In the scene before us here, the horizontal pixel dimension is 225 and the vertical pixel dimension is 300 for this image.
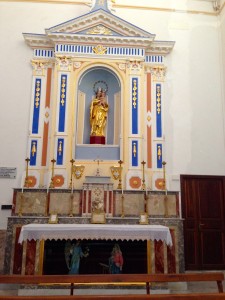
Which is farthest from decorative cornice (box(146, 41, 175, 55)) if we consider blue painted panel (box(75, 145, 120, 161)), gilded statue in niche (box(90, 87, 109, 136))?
blue painted panel (box(75, 145, 120, 161))

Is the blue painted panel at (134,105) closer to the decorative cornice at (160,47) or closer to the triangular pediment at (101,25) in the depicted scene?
the decorative cornice at (160,47)

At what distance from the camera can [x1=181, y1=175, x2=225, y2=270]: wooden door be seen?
775cm

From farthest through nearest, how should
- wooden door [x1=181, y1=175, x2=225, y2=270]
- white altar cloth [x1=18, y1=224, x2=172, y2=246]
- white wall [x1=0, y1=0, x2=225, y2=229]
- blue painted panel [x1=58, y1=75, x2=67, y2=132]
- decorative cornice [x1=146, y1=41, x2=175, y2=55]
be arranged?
decorative cornice [x1=146, y1=41, x2=175, y2=55] < white wall [x1=0, y1=0, x2=225, y2=229] < blue painted panel [x1=58, y1=75, x2=67, y2=132] < wooden door [x1=181, y1=175, x2=225, y2=270] < white altar cloth [x1=18, y1=224, x2=172, y2=246]

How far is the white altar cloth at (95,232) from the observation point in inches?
222

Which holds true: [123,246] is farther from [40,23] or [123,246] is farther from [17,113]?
[40,23]

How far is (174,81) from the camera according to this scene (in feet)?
28.1

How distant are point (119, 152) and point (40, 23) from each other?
12.5 feet

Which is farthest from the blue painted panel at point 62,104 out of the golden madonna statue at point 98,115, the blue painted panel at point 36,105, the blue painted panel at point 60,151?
the golden madonna statue at point 98,115

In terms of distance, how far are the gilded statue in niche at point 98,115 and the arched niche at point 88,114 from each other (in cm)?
21

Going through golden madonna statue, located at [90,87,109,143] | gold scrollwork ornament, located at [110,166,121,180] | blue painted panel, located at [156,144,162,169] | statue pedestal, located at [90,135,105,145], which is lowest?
gold scrollwork ornament, located at [110,166,121,180]

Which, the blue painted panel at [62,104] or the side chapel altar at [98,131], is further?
the blue painted panel at [62,104]

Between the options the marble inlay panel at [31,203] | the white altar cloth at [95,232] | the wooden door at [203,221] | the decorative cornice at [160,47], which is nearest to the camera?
the white altar cloth at [95,232]

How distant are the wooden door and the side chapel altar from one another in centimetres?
74

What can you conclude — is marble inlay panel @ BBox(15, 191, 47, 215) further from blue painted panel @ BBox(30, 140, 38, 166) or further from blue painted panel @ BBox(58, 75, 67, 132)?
blue painted panel @ BBox(58, 75, 67, 132)
